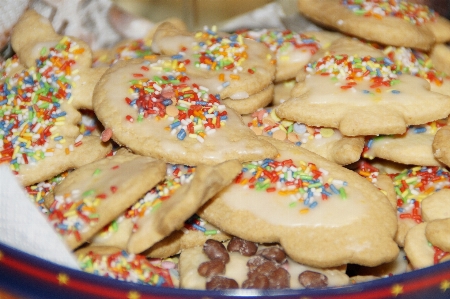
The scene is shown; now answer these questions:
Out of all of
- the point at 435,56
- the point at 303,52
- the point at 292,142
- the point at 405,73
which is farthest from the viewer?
the point at 435,56

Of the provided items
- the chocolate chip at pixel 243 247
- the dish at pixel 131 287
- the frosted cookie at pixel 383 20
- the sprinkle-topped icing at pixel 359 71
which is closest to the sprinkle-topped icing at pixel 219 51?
the sprinkle-topped icing at pixel 359 71

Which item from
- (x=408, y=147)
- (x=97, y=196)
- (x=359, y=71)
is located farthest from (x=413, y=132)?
(x=97, y=196)

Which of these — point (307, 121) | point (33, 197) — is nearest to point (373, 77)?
point (307, 121)

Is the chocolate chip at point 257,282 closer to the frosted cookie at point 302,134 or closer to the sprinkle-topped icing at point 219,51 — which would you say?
the frosted cookie at point 302,134

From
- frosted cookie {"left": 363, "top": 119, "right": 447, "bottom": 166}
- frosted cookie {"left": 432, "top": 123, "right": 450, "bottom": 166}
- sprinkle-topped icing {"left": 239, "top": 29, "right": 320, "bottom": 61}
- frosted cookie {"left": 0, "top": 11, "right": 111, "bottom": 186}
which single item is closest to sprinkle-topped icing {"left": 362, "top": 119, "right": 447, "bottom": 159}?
frosted cookie {"left": 363, "top": 119, "right": 447, "bottom": 166}

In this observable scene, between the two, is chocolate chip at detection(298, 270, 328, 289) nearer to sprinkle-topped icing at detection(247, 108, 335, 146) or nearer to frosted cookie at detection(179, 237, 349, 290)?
frosted cookie at detection(179, 237, 349, 290)

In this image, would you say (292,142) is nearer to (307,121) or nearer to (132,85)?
(307,121)

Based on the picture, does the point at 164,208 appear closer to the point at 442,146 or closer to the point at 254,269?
the point at 254,269
